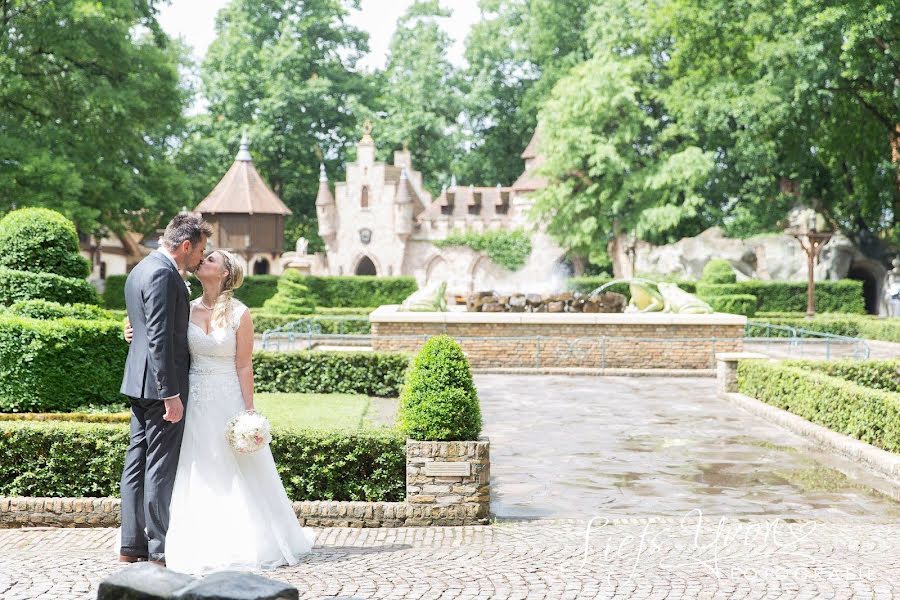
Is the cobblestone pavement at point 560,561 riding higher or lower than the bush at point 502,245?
lower

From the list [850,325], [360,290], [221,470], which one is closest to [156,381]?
[221,470]

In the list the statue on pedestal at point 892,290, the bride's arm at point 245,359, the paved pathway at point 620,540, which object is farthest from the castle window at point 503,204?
the bride's arm at point 245,359

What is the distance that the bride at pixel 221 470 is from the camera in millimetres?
5969

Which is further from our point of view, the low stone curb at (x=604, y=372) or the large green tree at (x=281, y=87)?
the large green tree at (x=281, y=87)

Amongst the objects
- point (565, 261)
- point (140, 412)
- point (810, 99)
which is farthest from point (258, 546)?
point (565, 261)

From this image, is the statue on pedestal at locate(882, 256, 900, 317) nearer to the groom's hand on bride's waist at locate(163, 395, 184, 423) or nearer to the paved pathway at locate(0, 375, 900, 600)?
the paved pathway at locate(0, 375, 900, 600)

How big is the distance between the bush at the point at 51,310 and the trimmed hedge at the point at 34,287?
0.61 feet

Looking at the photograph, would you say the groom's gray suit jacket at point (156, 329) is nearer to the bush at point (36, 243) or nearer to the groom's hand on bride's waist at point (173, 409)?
the groom's hand on bride's waist at point (173, 409)

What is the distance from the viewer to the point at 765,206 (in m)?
42.0

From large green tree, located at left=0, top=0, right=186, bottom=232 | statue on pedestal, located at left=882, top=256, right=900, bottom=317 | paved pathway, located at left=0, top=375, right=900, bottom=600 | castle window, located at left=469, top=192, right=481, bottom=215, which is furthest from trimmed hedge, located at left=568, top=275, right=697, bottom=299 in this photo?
paved pathway, located at left=0, top=375, right=900, bottom=600

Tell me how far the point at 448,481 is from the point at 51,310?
5.83 m

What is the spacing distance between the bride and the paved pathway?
31 centimetres

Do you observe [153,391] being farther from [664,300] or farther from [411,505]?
[664,300]

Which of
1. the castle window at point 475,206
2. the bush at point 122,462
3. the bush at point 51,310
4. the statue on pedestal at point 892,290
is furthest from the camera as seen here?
the castle window at point 475,206
